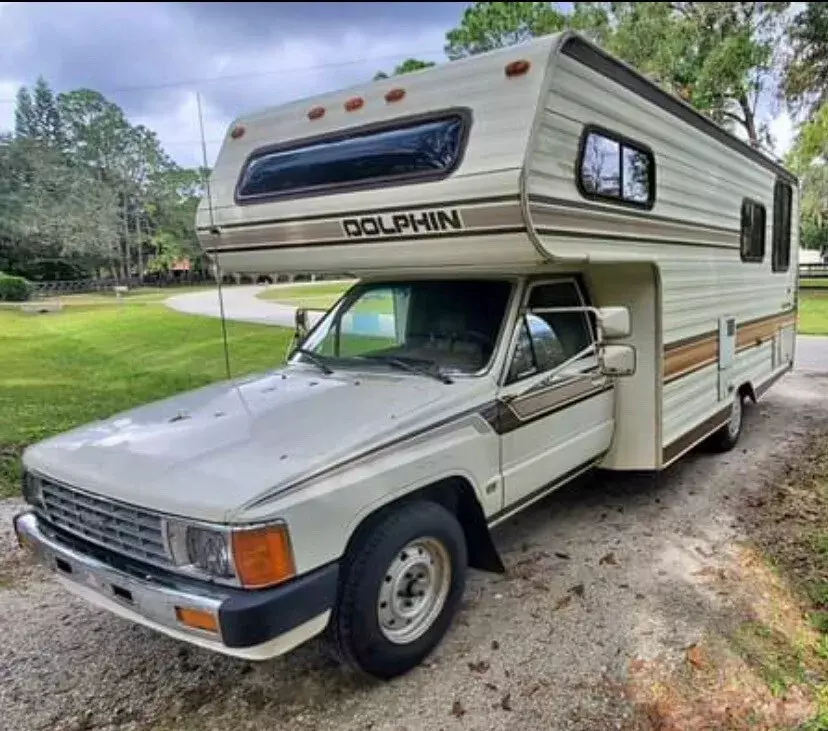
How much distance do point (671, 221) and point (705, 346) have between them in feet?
4.39

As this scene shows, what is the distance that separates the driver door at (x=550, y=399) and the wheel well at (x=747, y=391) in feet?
9.36

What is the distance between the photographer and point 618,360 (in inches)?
167

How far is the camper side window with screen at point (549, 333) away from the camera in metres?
3.93

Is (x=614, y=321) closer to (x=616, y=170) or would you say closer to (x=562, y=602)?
(x=616, y=170)

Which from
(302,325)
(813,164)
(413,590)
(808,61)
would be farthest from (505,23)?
(413,590)

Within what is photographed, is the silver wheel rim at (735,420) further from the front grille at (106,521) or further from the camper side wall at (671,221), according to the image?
the front grille at (106,521)

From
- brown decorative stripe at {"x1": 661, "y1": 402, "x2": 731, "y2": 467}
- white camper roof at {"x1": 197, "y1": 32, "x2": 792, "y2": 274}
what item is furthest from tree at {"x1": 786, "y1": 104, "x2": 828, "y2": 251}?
white camper roof at {"x1": 197, "y1": 32, "x2": 792, "y2": 274}

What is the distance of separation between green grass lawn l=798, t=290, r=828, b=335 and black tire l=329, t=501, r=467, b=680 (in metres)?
14.8

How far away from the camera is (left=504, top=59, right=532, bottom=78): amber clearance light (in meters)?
3.43

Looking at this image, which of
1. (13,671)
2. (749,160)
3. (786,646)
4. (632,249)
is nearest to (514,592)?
(786,646)

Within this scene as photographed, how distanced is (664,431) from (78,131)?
20.5 metres

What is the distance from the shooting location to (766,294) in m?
7.52

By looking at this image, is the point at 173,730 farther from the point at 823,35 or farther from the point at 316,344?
the point at 823,35

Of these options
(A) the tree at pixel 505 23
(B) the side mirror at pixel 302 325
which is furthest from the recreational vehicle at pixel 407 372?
(A) the tree at pixel 505 23
